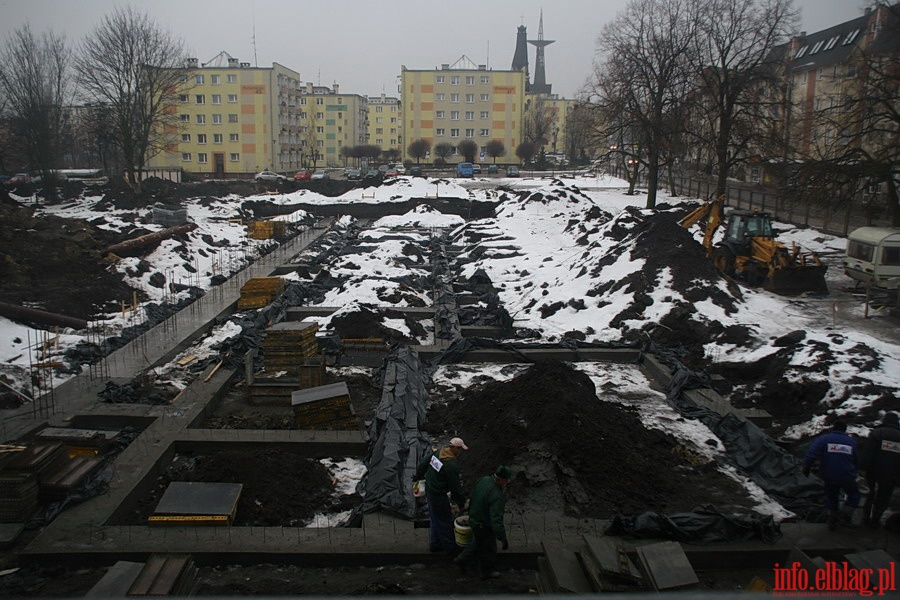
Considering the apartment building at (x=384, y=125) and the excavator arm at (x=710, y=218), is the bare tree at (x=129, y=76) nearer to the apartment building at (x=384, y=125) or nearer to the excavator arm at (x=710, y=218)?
the excavator arm at (x=710, y=218)

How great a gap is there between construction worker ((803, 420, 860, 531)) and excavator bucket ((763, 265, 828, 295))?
1092 cm

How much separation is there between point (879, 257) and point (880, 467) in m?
11.8

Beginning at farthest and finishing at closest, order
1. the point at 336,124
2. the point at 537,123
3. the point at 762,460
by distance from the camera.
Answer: the point at 336,124
the point at 537,123
the point at 762,460

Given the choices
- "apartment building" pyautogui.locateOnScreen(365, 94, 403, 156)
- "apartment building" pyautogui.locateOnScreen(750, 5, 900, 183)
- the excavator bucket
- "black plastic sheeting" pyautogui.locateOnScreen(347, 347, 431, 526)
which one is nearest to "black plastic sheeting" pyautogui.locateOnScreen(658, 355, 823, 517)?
"black plastic sheeting" pyautogui.locateOnScreen(347, 347, 431, 526)

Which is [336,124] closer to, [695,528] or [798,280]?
[798,280]

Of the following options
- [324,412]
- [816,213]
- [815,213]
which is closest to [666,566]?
[324,412]

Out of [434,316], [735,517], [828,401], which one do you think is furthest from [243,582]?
[434,316]

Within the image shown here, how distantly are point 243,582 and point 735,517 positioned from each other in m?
4.94

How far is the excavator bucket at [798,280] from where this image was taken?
1695 cm

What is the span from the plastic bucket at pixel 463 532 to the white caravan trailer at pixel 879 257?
1442cm

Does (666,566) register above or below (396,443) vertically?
above

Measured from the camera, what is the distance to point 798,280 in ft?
55.8

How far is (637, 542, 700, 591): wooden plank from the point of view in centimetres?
551

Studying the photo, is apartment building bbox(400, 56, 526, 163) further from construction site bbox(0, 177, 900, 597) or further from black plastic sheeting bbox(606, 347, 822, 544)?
black plastic sheeting bbox(606, 347, 822, 544)
